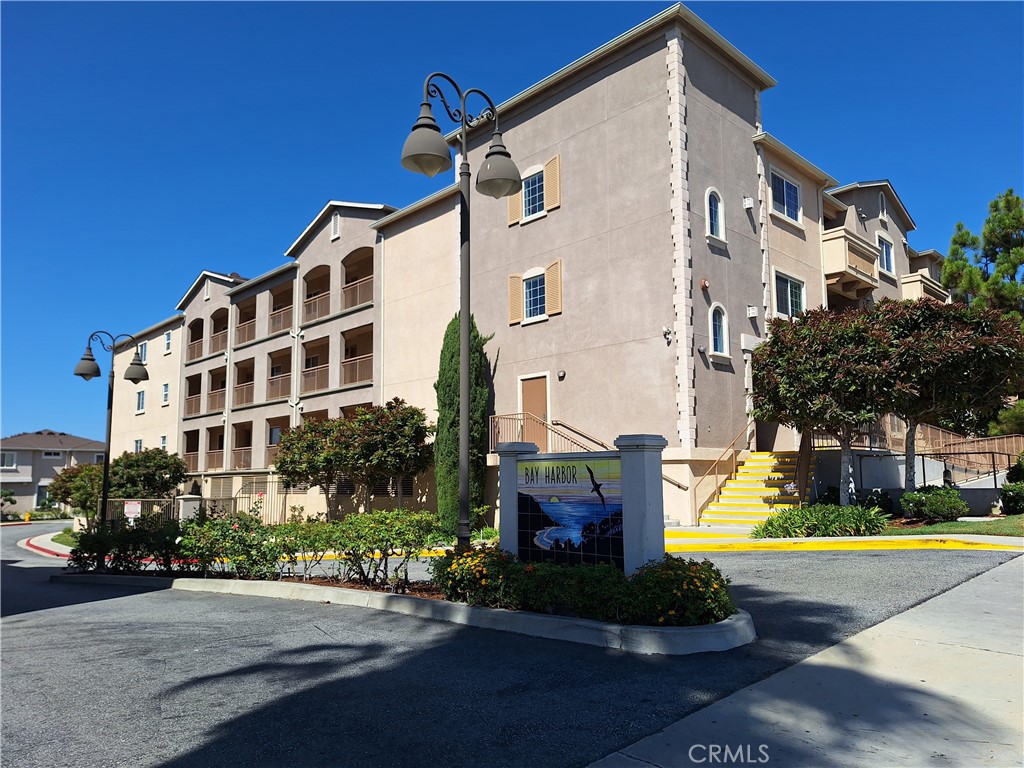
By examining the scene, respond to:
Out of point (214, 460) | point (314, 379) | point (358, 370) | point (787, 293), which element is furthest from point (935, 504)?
point (214, 460)

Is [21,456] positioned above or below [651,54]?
below

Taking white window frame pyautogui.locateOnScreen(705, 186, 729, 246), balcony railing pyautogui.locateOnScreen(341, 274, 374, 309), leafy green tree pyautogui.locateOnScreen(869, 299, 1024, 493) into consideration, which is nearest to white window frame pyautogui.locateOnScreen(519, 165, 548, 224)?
white window frame pyautogui.locateOnScreen(705, 186, 729, 246)

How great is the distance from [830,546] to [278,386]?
83.2 ft

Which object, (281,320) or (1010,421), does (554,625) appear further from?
(281,320)

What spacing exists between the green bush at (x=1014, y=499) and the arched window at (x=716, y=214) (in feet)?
29.6

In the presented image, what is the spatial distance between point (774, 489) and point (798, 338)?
12.4 ft

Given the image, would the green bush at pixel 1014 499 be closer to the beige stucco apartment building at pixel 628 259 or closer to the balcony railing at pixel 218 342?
the beige stucco apartment building at pixel 628 259

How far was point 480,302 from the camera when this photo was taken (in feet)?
75.7

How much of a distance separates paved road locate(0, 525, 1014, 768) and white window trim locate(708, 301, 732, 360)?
9.08m

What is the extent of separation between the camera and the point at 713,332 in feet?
61.0

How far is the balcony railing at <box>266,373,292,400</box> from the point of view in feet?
104

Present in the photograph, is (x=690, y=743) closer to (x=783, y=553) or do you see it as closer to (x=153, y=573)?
(x=783, y=553)

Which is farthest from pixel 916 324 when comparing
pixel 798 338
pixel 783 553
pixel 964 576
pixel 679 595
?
pixel 679 595

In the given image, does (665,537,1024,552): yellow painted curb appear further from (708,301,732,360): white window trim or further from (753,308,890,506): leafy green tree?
(708,301,732,360): white window trim
